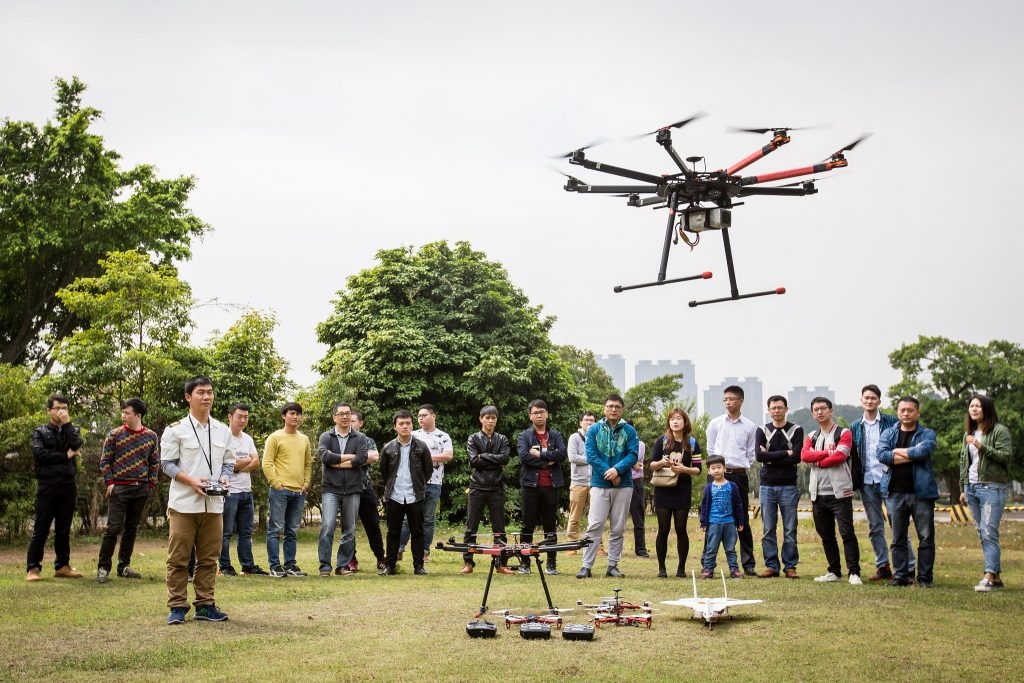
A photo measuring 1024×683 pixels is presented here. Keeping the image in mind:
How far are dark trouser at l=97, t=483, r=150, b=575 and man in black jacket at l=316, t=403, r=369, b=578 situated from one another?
2130 mm

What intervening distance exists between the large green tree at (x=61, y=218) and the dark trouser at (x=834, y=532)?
27.7 meters

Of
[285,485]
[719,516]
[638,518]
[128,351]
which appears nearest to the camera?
[719,516]

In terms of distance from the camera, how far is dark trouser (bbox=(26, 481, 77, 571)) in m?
10.7

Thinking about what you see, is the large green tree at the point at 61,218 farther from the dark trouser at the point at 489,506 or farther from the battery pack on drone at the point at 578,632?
the battery pack on drone at the point at 578,632

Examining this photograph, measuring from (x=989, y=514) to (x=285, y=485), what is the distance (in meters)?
8.02

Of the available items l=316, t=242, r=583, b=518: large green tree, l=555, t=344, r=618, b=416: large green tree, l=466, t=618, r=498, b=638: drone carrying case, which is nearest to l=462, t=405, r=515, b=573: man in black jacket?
l=466, t=618, r=498, b=638: drone carrying case

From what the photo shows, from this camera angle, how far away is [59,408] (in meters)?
10.6

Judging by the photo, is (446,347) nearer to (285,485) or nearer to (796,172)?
(285,485)

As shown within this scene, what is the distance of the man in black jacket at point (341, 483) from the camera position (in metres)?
11.7

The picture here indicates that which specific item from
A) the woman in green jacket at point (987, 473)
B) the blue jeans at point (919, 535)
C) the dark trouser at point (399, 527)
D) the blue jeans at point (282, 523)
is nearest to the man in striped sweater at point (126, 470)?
the blue jeans at point (282, 523)

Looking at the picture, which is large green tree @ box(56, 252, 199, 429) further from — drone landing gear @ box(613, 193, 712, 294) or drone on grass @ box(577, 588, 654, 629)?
drone on grass @ box(577, 588, 654, 629)

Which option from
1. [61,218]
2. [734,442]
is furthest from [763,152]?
[61,218]

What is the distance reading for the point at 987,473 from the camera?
9836mm

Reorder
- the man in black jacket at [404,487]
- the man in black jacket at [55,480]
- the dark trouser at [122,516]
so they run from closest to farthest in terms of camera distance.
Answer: the dark trouser at [122,516] < the man in black jacket at [55,480] < the man in black jacket at [404,487]
